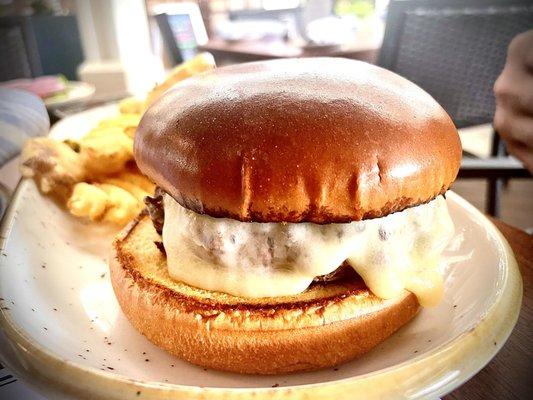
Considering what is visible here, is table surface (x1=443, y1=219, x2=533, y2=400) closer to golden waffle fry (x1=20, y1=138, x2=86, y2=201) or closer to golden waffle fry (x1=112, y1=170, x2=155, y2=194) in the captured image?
golden waffle fry (x1=112, y1=170, x2=155, y2=194)

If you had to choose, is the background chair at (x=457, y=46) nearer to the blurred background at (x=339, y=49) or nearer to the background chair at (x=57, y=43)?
Result: the blurred background at (x=339, y=49)

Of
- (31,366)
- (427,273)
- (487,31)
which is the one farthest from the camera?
(487,31)

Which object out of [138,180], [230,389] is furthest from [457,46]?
[230,389]

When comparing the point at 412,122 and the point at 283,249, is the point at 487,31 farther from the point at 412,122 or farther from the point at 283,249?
the point at 283,249

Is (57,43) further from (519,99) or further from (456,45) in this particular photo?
(519,99)

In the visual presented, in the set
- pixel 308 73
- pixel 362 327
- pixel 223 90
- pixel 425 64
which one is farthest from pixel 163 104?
pixel 425 64

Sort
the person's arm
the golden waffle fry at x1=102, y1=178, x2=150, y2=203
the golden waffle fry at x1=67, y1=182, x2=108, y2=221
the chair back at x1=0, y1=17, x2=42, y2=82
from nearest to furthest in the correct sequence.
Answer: the person's arm
the golden waffle fry at x1=67, y1=182, x2=108, y2=221
the golden waffle fry at x1=102, y1=178, x2=150, y2=203
the chair back at x1=0, y1=17, x2=42, y2=82

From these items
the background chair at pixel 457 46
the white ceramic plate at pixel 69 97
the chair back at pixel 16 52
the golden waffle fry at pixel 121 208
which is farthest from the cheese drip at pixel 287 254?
the chair back at pixel 16 52

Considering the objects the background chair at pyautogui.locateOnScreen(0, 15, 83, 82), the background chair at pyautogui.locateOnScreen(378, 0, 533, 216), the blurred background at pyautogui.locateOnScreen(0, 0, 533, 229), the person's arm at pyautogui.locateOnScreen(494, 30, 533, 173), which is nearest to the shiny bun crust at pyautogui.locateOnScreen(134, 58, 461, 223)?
the person's arm at pyautogui.locateOnScreen(494, 30, 533, 173)
